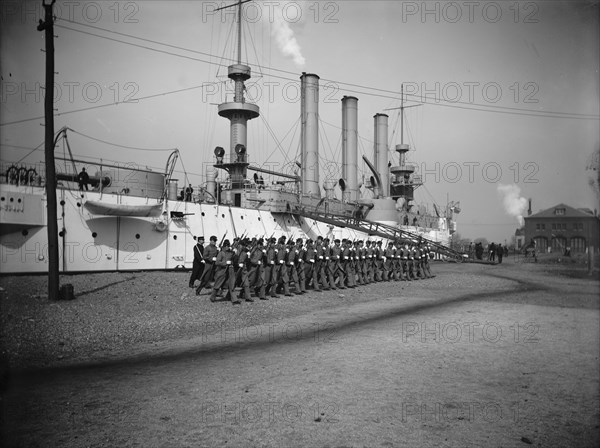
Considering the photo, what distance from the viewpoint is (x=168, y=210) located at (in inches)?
728

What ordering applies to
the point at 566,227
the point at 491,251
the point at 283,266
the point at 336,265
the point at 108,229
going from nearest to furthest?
1. the point at 283,266
2. the point at 566,227
3. the point at 108,229
4. the point at 336,265
5. the point at 491,251

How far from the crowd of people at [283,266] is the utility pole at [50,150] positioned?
3.94m

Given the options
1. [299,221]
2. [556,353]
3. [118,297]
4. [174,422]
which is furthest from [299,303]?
[299,221]

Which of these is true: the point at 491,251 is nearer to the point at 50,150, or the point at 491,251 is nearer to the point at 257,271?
the point at 257,271

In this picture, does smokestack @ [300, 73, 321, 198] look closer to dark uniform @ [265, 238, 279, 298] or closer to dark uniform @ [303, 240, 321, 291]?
dark uniform @ [303, 240, 321, 291]

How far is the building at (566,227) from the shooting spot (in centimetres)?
570

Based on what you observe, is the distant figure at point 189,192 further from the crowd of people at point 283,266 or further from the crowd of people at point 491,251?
the crowd of people at point 491,251

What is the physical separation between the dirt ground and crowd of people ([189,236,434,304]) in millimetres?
1402

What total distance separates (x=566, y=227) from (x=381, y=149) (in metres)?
29.0

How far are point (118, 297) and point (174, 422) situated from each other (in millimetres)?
8191

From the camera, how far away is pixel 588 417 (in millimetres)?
4422

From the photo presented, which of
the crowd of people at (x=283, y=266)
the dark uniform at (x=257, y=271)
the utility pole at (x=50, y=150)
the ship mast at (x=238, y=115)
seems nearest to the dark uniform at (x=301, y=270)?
the crowd of people at (x=283, y=266)

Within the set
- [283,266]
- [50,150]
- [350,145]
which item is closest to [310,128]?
[350,145]

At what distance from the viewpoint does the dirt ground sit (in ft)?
13.4
